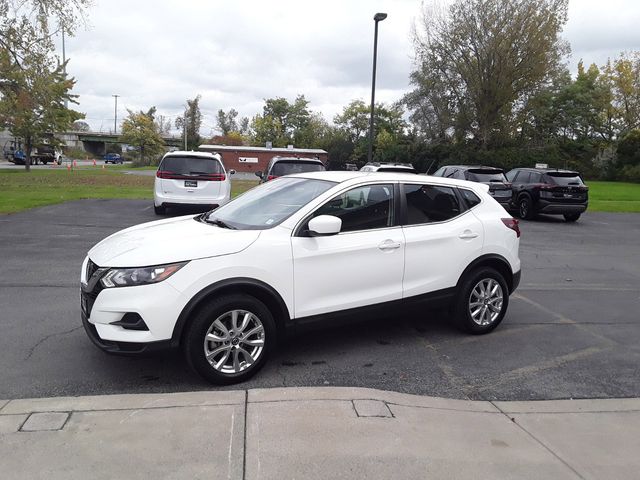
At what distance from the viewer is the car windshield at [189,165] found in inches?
512

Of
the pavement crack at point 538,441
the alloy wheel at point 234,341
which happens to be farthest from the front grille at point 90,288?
the pavement crack at point 538,441

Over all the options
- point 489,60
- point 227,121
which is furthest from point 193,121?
point 489,60

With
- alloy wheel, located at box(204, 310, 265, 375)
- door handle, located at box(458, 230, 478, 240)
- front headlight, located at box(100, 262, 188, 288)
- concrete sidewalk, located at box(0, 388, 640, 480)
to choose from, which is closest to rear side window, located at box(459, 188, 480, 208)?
door handle, located at box(458, 230, 478, 240)

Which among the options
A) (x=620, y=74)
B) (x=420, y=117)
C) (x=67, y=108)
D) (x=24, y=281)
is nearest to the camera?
(x=24, y=281)

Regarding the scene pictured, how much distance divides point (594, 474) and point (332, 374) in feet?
6.66

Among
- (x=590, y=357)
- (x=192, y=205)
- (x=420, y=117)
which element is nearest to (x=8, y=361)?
(x=590, y=357)

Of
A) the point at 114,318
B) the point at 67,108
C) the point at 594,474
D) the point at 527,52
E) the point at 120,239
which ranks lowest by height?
the point at 594,474

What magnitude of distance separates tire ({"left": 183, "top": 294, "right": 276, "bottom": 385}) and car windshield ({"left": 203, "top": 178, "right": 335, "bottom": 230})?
734 mm

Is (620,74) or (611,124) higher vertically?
(620,74)

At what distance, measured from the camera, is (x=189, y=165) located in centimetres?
1307

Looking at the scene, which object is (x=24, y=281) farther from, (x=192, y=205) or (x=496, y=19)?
(x=496, y=19)

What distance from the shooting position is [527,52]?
38.5 m

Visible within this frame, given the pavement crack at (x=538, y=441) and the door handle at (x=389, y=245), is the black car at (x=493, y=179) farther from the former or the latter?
the pavement crack at (x=538, y=441)

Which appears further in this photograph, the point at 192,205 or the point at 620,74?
the point at 620,74
